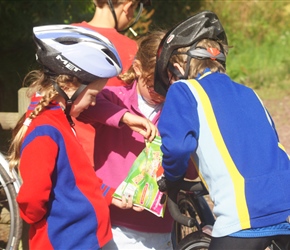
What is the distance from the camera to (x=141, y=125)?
356 cm

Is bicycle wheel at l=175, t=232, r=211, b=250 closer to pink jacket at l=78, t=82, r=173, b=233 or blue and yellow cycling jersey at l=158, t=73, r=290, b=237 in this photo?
pink jacket at l=78, t=82, r=173, b=233

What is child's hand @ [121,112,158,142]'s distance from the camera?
354 cm

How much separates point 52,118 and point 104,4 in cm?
123

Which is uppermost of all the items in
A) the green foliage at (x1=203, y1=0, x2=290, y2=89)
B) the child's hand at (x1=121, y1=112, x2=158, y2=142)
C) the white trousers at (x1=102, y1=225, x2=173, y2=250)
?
the child's hand at (x1=121, y1=112, x2=158, y2=142)

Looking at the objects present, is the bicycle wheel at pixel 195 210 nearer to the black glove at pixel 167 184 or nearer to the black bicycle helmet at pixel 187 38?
the black glove at pixel 167 184

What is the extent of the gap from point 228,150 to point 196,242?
0.77 m

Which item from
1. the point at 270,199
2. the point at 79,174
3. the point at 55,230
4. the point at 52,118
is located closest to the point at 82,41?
the point at 52,118

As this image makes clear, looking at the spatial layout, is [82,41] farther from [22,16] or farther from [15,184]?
[22,16]

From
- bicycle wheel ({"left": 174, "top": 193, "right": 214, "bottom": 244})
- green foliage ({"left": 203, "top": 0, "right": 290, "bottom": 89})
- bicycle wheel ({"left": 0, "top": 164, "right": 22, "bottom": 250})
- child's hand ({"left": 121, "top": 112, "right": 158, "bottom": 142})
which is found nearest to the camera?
child's hand ({"left": 121, "top": 112, "right": 158, "bottom": 142})

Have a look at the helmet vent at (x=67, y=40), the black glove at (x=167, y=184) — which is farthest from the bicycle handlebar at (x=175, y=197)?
the helmet vent at (x=67, y=40)

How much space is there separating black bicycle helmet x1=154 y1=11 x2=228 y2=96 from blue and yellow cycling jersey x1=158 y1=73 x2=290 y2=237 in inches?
9.1

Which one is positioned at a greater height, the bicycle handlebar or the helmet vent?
the helmet vent

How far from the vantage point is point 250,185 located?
3.14 metres

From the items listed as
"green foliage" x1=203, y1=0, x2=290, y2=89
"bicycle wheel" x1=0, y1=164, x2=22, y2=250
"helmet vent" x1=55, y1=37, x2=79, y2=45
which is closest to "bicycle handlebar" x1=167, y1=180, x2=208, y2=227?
"helmet vent" x1=55, y1=37, x2=79, y2=45
